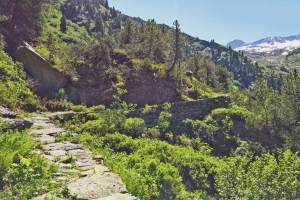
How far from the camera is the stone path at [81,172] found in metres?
14.3

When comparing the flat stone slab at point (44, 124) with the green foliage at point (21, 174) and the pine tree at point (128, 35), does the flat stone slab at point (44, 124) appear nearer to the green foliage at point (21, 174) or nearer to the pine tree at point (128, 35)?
the green foliage at point (21, 174)

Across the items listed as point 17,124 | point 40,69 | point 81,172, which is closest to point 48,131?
point 17,124

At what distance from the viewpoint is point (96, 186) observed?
49.3ft

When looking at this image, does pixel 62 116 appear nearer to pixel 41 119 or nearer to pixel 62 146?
pixel 41 119

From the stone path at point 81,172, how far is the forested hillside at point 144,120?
0.42m

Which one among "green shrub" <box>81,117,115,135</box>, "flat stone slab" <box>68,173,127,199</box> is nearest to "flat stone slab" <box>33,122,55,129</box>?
"green shrub" <box>81,117,115,135</box>

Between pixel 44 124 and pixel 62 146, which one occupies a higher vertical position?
pixel 44 124

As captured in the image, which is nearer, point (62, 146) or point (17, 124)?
point (62, 146)

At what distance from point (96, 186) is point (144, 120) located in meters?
29.4

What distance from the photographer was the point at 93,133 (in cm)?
3125

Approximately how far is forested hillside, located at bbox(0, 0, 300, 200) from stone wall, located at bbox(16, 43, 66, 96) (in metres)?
0.12

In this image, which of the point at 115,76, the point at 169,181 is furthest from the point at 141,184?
the point at 115,76

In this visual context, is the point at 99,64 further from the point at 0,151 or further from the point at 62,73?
the point at 0,151

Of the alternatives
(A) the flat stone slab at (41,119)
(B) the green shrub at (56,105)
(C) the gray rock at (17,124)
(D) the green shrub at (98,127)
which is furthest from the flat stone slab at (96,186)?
(B) the green shrub at (56,105)
